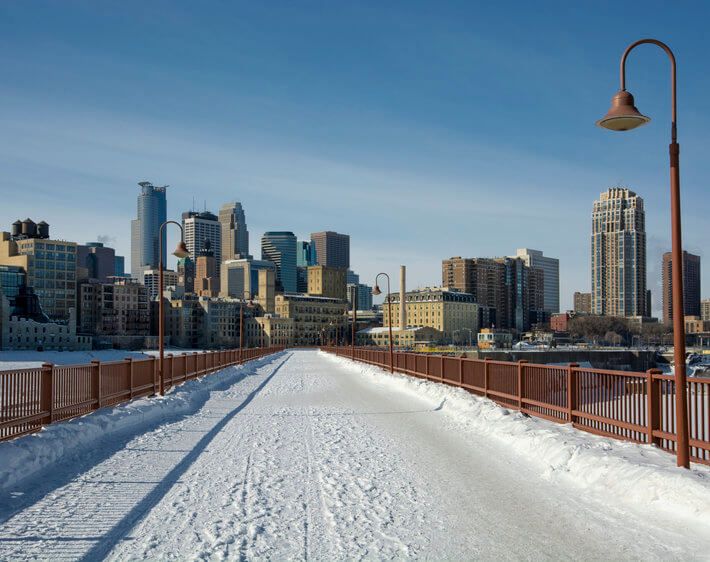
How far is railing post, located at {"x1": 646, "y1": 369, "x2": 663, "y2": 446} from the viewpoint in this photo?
36.0ft

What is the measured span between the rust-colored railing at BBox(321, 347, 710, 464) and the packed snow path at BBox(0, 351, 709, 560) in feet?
6.29

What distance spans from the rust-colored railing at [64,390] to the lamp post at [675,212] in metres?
10.4

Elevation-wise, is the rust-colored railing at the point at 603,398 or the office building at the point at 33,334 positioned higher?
the rust-colored railing at the point at 603,398

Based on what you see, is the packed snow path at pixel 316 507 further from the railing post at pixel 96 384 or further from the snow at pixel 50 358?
the snow at pixel 50 358

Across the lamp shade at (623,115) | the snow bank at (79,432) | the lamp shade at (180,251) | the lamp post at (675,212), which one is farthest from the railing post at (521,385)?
the lamp shade at (180,251)

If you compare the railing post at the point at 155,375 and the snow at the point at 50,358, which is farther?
the snow at the point at 50,358

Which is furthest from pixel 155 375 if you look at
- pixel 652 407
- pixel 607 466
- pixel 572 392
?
pixel 607 466

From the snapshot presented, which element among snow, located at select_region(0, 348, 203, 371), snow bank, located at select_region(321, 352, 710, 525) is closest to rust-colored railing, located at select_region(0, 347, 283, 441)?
snow bank, located at select_region(321, 352, 710, 525)

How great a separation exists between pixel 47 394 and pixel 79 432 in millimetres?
1272

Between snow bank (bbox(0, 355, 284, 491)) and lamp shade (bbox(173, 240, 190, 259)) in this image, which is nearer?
snow bank (bbox(0, 355, 284, 491))

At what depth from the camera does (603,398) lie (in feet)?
42.3

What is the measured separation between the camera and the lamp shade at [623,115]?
377 inches

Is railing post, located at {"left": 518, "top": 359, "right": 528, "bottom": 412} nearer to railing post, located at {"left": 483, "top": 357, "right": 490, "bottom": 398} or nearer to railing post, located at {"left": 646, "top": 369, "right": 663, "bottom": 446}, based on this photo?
railing post, located at {"left": 483, "top": 357, "right": 490, "bottom": 398}

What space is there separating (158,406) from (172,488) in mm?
10043
